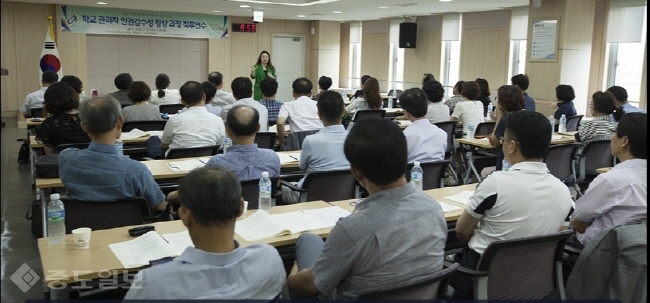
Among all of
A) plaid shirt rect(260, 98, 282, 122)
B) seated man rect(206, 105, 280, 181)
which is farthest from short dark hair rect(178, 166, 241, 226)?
plaid shirt rect(260, 98, 282, 122)

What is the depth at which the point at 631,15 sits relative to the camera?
30.6ft

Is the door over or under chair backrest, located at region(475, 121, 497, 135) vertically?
over

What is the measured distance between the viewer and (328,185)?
3.86m

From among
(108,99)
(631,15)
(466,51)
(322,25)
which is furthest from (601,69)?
(108,99)

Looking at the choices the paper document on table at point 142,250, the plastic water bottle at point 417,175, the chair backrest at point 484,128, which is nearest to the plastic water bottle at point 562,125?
the chair backrest at point 484,128

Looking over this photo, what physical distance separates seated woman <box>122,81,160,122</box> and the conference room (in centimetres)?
6

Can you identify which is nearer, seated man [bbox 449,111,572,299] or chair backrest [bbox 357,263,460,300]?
chair backrest [bbox 357,263,460,300]

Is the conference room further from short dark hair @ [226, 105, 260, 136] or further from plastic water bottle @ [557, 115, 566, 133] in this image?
plastic water bottle @ [557, 115, 566, 133]

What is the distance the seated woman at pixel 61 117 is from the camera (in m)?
4.46

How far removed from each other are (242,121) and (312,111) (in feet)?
9.52

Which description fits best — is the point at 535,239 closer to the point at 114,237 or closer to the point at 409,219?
the point at 409,219

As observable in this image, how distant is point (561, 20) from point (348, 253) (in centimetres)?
922

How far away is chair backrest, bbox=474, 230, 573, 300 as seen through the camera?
235 centimetres

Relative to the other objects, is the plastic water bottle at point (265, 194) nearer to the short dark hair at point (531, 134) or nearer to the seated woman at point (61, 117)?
the short dark hair at point (531, 134)
